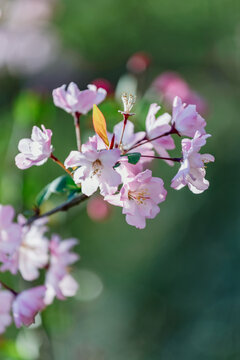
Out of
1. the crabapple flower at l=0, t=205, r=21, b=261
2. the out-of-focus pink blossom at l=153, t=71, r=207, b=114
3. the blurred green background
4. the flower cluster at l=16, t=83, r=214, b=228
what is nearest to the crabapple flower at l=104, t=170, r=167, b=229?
the flower cluster at l=16, t=83, r=214, b=228

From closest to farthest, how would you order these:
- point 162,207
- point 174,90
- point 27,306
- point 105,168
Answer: point 105,168, point 27,306, point 174,90, point 162,207

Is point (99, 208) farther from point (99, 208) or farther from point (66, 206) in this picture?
point (66, 206)

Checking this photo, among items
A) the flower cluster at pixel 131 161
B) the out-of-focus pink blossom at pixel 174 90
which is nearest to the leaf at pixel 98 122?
the flower cluster at pixel 131 161

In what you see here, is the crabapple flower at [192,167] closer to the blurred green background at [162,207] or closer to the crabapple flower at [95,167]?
the crabapple flower at [95,167]

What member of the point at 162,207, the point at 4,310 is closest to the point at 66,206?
the point at 4,310

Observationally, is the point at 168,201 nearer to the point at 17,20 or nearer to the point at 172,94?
the point at 17,20

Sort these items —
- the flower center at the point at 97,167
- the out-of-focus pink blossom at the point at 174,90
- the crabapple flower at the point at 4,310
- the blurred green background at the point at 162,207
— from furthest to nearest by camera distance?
the blurred green background at the point at 162,207 → the out-of-focus pink blossom at the point at 174,90 → the crabapple flower at the point at 4,310 → the flower center at the point at 97,167
